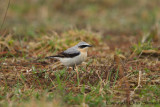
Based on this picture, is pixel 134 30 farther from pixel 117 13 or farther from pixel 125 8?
pixel 125 8

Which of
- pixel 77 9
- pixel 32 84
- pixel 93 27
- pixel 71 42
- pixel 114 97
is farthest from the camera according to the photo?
pixel 77 9

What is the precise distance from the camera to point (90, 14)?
1777 centimetres

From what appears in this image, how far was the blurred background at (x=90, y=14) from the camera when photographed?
1513cm

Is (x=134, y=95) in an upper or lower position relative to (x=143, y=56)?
lower

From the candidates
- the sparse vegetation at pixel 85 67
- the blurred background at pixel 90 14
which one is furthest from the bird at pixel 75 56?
the blurred background at pixel 90 14

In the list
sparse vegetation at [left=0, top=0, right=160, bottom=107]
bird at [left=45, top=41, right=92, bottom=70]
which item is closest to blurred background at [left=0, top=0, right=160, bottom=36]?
sparse vegetation at [left=0, top=0, right=160, bottom=107]

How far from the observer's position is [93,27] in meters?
15.0

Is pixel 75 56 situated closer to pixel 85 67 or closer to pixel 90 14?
pixel 85 67

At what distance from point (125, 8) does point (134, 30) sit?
528cm

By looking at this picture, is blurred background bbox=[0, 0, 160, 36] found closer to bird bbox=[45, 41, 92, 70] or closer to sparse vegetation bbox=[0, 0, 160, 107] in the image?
sparse vegetation bbox=[0, 0, 160, 107]

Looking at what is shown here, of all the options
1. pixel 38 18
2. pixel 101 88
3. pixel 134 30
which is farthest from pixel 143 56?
pixel 38 18

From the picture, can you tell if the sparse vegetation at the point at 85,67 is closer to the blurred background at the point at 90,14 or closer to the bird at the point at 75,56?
the blurred background at the point at 90,14

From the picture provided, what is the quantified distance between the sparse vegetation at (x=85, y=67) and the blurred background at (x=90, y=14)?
0.19ft

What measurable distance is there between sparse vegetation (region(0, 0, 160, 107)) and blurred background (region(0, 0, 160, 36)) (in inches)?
2.3
